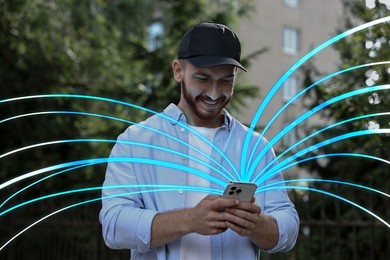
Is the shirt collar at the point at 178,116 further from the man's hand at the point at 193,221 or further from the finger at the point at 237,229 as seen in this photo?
the finger at the point at 237,229

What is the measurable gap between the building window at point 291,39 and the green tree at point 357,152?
60.0 ft

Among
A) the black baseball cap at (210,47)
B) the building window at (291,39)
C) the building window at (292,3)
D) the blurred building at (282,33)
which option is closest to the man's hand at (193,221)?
the black baseball cap at (210,47)

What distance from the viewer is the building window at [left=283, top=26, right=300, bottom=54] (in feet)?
93.2

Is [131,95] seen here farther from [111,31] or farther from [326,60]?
[326,60]

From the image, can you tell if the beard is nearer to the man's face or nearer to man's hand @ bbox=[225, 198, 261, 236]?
the man's face

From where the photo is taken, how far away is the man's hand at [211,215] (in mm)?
2238

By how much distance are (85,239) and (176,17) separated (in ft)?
12.3

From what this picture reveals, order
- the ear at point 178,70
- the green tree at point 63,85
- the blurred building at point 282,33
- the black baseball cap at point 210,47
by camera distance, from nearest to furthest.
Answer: the black baseball cap at point 210,47, the ear at point 178,70, the green tree at point 63,85, the blurred building at point 282,33

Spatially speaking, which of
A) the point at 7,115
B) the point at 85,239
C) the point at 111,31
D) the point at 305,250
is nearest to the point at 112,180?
the point at 305,250

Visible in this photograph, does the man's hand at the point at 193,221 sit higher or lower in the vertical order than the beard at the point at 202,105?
lower

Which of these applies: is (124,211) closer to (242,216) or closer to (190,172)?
(190,172)

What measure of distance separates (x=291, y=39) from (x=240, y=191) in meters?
27.0

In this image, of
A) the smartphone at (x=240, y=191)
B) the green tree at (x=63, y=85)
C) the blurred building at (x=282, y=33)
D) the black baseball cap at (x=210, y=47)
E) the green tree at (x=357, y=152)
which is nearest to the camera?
the smartphone at (x=240, y=191)

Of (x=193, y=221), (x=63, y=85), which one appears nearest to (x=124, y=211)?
(x=193, y=221)
